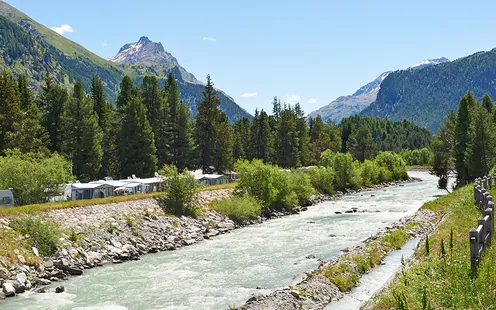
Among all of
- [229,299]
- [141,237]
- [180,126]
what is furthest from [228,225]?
[180,126]

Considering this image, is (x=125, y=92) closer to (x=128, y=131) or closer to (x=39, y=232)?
(x=128, y=131)

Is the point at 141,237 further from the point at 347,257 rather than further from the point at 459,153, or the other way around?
the point at 459,153

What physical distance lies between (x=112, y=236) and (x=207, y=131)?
5074 centimetres

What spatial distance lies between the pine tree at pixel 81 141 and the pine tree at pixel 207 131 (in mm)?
24423

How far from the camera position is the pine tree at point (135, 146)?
6794 centimetres

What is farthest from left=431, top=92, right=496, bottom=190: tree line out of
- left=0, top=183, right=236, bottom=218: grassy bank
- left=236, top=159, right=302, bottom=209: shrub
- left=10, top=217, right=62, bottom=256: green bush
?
left=10, top=217, right=62, bottom=256: green bush

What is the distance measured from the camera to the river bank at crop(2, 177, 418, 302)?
27891 millimetres

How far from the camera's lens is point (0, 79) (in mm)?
64938

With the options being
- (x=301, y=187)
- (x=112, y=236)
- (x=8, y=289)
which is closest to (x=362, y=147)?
(x=301, y=187)

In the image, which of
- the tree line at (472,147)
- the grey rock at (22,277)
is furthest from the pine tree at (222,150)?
the grey rock at (22,277)

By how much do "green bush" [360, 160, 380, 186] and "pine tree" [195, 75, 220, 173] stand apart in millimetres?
34849

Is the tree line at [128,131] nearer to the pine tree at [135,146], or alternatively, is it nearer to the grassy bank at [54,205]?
the pine tree at [135,146]

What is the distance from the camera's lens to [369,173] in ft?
331

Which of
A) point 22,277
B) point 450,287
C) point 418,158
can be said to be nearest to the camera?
point 450,287
